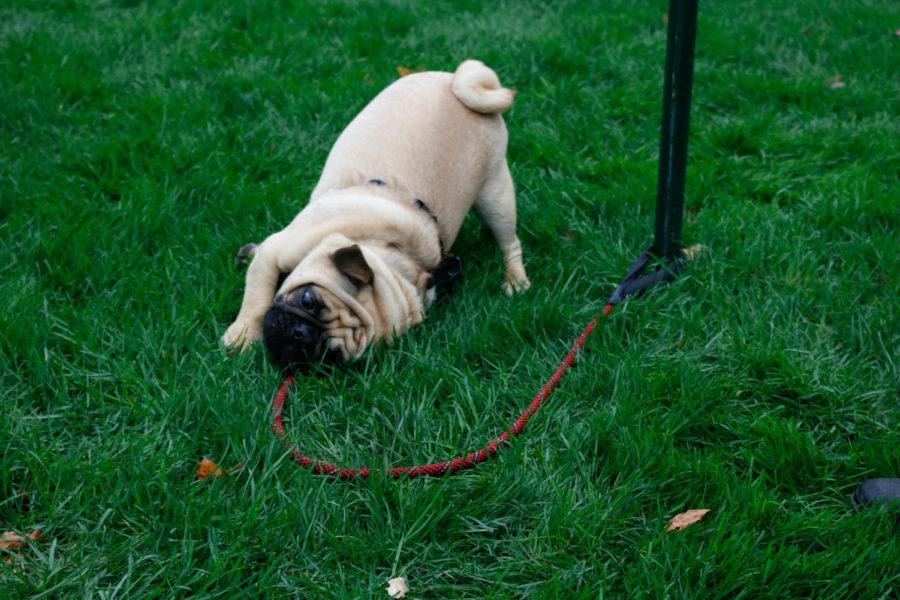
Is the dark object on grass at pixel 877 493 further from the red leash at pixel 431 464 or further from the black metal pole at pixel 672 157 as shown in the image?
the black metal pole at pixel 672 157

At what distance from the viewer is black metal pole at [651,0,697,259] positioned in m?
2.81

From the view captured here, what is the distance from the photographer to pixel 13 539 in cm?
209

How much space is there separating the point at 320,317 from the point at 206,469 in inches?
25.4

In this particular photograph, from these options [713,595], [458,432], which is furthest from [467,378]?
[713,595]

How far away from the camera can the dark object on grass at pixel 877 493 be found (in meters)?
2.20

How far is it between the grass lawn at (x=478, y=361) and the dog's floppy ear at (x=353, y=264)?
307 mm

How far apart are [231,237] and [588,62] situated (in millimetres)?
3065

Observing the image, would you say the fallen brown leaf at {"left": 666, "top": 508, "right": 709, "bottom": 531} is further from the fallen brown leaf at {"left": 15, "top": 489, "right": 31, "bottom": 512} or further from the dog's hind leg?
the fallen brown leaf at {"left": 15, "top": 489, "right": 31, "bottom": 512}

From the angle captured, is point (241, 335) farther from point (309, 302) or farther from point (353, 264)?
point (353, 264)

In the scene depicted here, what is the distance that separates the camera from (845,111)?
16.1ft

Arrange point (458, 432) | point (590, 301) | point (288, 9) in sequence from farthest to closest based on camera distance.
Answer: point (288, 9), point (590, 301), point (458, 432)

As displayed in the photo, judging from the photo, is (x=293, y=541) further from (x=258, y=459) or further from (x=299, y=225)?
(x=299, y=225)

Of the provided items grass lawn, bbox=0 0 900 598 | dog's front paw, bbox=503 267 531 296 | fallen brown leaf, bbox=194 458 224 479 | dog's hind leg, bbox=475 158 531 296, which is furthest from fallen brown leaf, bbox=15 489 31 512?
dog's hind leg, bbox=475 158 531 296

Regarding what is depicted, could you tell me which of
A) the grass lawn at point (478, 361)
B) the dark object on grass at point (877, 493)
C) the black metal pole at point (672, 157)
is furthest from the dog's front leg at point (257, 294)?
the dark object on grass at point (877, 493)
